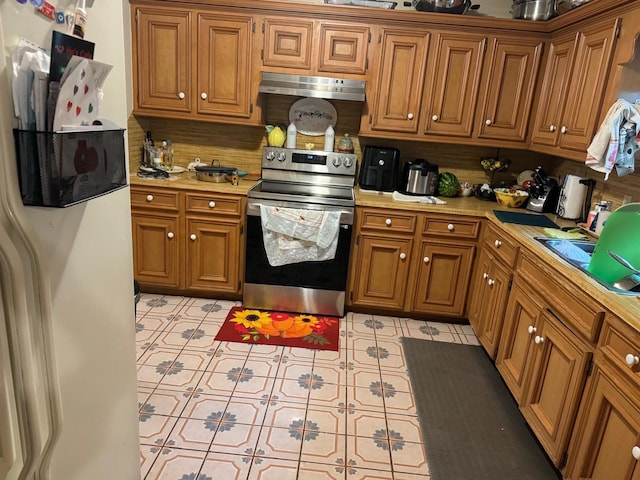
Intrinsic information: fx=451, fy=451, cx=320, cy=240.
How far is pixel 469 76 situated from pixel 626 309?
2.08m

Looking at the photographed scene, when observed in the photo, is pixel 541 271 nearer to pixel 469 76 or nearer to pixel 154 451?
pixel 469 76

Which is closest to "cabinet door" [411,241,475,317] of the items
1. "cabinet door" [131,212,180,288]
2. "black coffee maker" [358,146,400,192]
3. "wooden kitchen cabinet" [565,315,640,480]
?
"black coffee maker" [358,146,400,192]

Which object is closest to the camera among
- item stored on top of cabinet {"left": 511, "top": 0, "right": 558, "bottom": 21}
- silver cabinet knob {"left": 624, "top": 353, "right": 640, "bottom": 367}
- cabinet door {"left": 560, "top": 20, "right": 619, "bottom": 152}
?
silver cabinet knob {"left": 624, "top": 353, "right": 640, "bottom": 367}

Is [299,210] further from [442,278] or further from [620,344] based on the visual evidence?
[620,344]

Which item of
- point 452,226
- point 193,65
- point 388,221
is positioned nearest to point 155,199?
point 193,65

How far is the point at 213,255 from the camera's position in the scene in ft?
10.6

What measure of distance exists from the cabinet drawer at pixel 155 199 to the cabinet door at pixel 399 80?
150 centimetres

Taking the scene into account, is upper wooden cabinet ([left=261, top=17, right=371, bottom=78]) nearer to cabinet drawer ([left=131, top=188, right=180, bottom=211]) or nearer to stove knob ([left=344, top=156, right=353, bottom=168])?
stove knob ([left=344, top=156, right=353, bottom=168])

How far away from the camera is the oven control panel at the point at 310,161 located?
3395mm

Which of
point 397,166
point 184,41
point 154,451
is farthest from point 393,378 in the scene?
point 184,41

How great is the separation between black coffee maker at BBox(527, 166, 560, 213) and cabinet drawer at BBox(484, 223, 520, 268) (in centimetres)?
43

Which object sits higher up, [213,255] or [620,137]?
[620,137]

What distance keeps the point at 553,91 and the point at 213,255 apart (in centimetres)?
255

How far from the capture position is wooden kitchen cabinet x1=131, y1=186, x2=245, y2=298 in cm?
313
